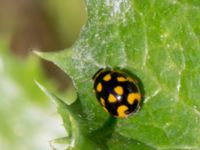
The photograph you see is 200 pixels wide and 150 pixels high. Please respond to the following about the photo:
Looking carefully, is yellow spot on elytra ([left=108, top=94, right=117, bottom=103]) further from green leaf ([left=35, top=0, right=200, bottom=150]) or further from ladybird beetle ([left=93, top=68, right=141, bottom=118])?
green leaf ([left=35, top=0, right=200, bottom=150])

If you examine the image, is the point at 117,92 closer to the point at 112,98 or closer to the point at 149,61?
the point at 112,98

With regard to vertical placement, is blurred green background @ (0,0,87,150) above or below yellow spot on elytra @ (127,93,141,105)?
below

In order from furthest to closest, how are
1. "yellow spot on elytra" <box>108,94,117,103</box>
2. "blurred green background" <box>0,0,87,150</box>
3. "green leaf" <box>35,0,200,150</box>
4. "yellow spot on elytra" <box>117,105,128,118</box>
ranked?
"blurred green background" <box>0,0,87,150</box> < "yellow spot on elytra" <box>108,94,117,103</box> < "yellow spot on elytra" <box>117,105,128,118</box> < "green leaf" <box>35,0,200,150</box>

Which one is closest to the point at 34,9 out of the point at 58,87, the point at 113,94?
the point at 58,87

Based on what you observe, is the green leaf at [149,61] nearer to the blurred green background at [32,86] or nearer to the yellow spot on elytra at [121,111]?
the yellow spot on elytra at [121,111]

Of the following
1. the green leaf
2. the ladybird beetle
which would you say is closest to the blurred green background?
the ladybird beetle

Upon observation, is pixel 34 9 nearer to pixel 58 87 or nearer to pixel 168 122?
pixel 58 87
